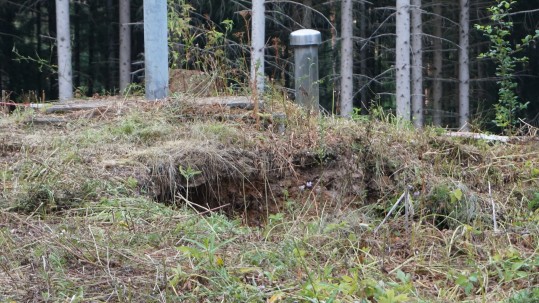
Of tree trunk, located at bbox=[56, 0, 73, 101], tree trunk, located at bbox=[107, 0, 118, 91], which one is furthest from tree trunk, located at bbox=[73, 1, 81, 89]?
tree trunk, located at bbox=[56, 0, 73, 101]

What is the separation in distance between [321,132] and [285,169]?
51cm

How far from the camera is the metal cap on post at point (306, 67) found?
7.25m

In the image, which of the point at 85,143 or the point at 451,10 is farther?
the point at 451,10

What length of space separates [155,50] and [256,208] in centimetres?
241

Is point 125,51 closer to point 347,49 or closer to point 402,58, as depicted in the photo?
point 347,49

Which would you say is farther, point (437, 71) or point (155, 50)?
point (437, 71)

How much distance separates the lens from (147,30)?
7.64m

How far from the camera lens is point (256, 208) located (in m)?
6.07

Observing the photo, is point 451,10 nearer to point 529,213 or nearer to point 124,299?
point 529,213

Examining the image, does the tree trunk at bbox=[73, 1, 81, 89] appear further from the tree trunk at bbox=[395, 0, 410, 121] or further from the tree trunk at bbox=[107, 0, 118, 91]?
the tree trunk at bbox=[395, 0, 410, 121]

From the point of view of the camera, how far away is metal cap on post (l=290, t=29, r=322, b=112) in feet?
23.8

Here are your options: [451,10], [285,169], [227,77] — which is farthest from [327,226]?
[451,10]

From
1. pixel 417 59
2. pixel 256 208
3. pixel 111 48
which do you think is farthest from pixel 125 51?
pixel 256 208

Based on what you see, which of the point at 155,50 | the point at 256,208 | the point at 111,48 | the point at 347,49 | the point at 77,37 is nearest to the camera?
the point at 256,208
